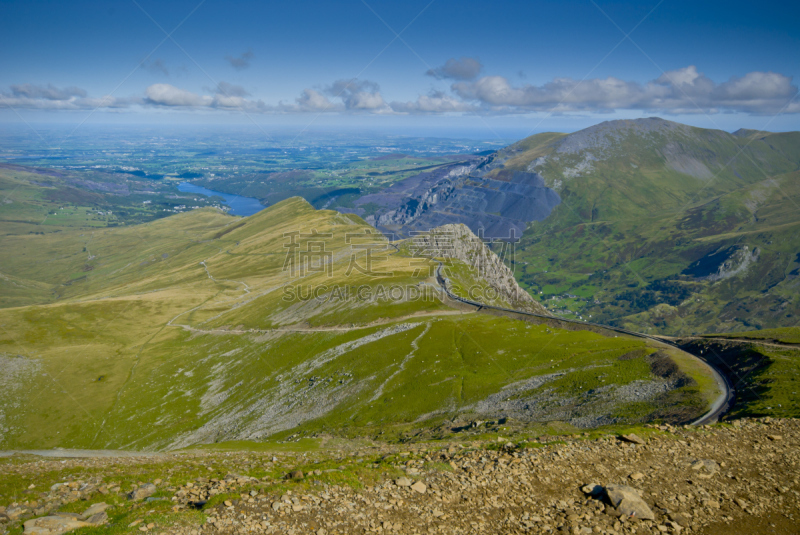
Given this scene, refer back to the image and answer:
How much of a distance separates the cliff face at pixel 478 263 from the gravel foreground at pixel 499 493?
4076 inches

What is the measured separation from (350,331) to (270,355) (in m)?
22.8

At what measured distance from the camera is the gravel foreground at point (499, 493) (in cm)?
1967

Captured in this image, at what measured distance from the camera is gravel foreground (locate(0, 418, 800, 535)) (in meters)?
19.7

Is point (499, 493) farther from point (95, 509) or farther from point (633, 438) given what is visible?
point (95, 509)

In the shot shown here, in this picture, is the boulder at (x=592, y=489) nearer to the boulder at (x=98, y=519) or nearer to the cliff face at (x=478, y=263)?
the boulder at (x=98, y=519)

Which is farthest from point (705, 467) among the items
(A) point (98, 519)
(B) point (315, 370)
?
(B) point (315, 370)

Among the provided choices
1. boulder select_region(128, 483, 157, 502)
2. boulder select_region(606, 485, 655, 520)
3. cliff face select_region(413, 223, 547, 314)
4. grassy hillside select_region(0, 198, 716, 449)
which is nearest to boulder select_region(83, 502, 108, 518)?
boulder select_region(128, 483, 157, 502)

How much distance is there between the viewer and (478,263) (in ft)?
561

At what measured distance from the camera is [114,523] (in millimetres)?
19562

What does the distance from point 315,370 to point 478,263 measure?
104 metres

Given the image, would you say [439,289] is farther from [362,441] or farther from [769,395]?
[769,395]

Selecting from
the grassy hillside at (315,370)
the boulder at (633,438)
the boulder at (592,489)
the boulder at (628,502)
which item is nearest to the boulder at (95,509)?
the boulder at (592,489)

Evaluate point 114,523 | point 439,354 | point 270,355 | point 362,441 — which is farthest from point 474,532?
point 270,355

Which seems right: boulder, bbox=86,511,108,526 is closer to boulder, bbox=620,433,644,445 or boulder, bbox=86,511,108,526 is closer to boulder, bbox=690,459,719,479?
boulder, bbox=620,433,644,445
